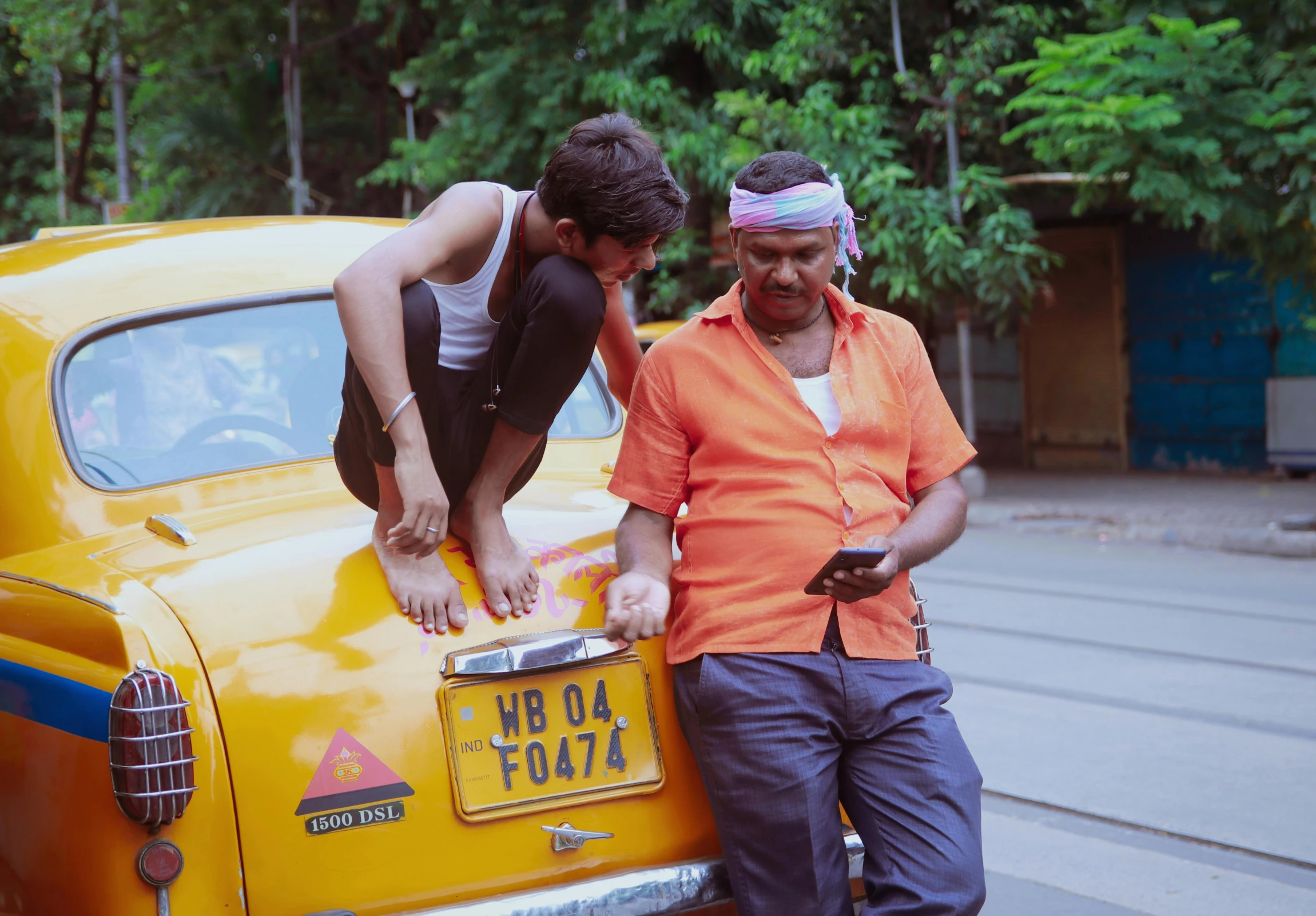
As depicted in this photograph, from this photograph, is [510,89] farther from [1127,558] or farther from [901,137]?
[1127,558]

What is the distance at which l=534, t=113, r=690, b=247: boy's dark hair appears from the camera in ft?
8.21

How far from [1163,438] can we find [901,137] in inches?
194

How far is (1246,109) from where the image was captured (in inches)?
363

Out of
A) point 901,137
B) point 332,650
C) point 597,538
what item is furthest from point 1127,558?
point 332,650

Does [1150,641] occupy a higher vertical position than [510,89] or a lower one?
lower

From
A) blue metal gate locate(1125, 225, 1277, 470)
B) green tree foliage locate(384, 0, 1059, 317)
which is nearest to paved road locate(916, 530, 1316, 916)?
green tree foliage locate(384, 0, 1059, 317)

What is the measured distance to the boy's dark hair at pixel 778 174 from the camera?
2625mm

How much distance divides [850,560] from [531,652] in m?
0.61

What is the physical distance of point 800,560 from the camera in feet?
8.43

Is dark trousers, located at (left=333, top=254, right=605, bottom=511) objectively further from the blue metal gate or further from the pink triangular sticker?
the blue metal gate

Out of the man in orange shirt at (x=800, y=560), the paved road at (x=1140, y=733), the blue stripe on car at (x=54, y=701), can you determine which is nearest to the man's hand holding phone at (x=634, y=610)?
the man in orange shirt at (x=800, y=560)

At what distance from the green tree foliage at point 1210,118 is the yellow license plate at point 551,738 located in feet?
26.0

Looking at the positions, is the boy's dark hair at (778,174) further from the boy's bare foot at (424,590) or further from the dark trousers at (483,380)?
the boy's bare foot at (424,590)

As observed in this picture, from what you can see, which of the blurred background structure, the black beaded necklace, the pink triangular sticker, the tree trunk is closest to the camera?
the pink triangular sticker
